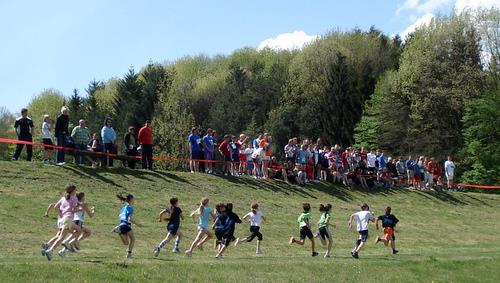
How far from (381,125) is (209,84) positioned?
2470 cm

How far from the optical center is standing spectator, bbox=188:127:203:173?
108ft

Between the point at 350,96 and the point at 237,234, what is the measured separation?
155 ft

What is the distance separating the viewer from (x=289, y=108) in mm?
71312

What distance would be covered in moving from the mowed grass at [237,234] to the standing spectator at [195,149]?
107cm

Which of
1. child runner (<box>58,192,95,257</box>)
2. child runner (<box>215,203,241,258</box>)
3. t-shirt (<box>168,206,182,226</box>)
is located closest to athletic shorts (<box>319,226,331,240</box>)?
child runner (<box>215,203,241,258</box>)

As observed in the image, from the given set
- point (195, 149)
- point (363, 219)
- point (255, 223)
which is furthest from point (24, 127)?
point (363, 219)

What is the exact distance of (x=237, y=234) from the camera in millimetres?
26891

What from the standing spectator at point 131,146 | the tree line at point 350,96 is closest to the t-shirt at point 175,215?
the standing spectator at point 131,146

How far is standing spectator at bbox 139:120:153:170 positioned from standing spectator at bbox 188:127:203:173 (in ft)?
6.89

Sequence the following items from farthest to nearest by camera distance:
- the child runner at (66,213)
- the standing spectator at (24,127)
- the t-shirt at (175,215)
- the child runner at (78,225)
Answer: the standing spectator at (24,127) → the t-shirt at (175,215) → the child runner at (78,225) → the child runner at (66,213)

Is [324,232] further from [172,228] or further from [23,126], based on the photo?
[23,126]

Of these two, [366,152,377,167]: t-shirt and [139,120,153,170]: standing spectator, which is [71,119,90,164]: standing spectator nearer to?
[139,120,153,170]: standing spectator

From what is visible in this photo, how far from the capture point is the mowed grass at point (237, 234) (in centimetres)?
1783

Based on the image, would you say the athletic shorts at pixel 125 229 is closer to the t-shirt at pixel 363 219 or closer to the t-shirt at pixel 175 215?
the t-shirt at pixel 175 215
